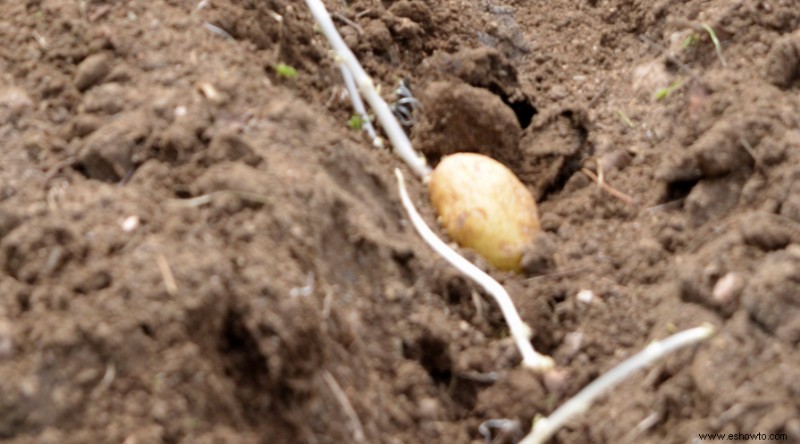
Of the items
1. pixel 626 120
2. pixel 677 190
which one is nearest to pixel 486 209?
pixel 677 190

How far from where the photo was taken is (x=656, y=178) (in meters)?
2.39

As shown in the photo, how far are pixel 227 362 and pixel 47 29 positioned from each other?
1.17m

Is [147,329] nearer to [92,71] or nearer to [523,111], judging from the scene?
[92,71]

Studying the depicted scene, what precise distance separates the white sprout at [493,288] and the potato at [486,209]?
84 mm

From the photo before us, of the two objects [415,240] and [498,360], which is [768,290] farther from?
[415,240]

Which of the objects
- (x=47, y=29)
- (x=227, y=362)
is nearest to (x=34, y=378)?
(x=227, y=362)

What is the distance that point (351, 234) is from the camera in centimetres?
206

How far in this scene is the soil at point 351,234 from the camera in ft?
5.55

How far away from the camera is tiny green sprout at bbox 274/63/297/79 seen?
2383 millimetres

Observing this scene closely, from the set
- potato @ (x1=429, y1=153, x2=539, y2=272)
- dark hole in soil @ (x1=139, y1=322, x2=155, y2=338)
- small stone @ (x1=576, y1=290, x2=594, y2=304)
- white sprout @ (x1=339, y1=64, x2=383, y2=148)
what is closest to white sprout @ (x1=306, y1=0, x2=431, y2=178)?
white sprout @ (x1=339, y1=64, x2=383, y2=148)

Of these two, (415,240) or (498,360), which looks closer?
(498,360)

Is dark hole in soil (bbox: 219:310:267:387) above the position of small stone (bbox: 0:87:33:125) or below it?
below

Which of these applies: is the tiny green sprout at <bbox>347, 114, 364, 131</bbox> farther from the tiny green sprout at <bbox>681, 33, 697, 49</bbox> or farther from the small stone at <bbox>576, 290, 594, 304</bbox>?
the tiny green sprout at <bbox>681, 33, 697, 49</bbox>

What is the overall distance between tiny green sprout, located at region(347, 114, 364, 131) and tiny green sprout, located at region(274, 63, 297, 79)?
197 mm
